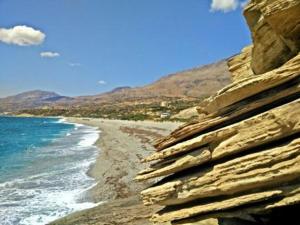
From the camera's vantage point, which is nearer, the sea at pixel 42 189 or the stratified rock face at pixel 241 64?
the stratified rock face at pixel 241 64

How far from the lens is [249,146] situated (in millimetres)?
10289

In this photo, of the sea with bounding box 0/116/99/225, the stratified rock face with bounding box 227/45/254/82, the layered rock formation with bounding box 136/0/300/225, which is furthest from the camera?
the sea with bounding box 0/116/99/225

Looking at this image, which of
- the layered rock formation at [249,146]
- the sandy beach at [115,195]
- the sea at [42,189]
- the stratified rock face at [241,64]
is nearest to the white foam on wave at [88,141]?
the sea at [42,189]

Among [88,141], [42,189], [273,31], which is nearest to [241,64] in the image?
[273,31]

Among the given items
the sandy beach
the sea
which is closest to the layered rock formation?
the sandy beach

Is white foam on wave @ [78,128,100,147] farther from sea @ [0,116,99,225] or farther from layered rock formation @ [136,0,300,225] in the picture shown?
layered rock formation @ [136,0,300,225]

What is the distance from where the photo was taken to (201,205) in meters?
11.1

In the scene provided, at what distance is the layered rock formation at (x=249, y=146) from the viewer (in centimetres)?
984

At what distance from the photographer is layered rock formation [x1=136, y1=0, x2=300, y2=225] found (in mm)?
9844

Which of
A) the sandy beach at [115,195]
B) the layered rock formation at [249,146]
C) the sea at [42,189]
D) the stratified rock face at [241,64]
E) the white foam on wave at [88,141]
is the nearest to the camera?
the layered rock formation at [249,146]

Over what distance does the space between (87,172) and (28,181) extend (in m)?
5.54

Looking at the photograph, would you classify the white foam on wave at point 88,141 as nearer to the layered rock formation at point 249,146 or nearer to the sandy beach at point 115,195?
the sandy beach at point 115,195

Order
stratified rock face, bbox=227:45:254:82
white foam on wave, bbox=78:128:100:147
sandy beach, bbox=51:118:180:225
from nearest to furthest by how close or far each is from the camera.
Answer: stratified rock face, bbox=227:45:254:82 → sandy beach, bbox=51:118:180:225 → white foam on wave, bbox=78:128:100:147

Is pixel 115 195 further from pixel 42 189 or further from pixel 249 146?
pixel 249 146
